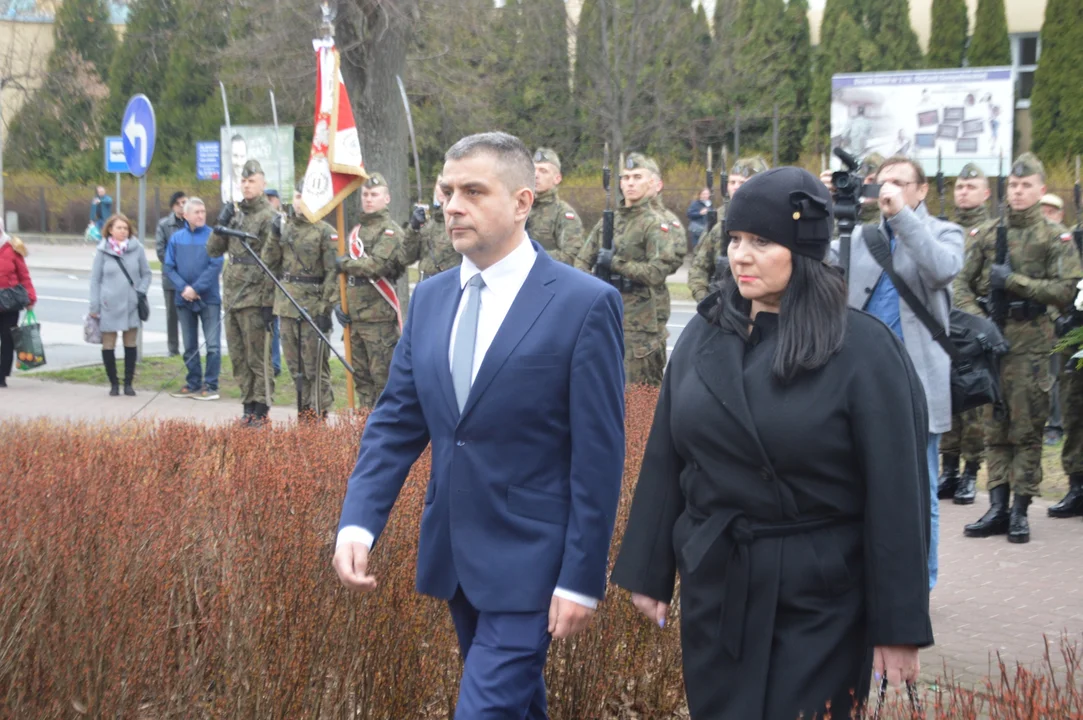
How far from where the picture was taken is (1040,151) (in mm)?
32344

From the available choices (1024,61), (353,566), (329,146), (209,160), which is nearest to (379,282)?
(329,146)

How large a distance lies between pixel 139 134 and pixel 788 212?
14254 millimetres

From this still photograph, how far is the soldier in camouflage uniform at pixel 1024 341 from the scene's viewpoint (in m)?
8.23

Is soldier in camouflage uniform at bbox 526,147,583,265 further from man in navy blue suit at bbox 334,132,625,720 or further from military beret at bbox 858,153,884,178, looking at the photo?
man in navy blue suit at bbox 334,132,625,720

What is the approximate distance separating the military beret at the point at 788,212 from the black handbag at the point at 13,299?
44.5 ft

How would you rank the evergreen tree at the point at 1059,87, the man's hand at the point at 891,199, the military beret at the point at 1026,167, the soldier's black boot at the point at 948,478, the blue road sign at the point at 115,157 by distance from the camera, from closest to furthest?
the man's hand at the point at 891,199 < the military beret at the point at 1026,167 < the soldier's black boot at the point at 948,478 < the blue road sign at the point at 115,157 < the evergreen tree at the point at 1059,87

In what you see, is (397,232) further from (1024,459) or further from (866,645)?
(866,645)

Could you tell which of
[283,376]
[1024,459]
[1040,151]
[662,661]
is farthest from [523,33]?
[662,661]

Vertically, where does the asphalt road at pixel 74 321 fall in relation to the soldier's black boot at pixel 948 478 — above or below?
below

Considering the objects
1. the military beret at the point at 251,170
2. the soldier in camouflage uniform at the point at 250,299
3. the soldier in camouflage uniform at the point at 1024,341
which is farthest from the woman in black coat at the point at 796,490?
the military beret at the point at 251,170

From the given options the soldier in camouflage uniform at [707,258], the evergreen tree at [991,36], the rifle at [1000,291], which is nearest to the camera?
the rifle at [1000,291]

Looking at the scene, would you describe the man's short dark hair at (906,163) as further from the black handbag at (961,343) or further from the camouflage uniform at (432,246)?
the camouflage uniform at (432,246)

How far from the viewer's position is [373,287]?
11672 millimetres

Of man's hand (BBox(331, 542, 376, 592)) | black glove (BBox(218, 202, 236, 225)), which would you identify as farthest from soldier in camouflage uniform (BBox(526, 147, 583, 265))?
man's hand (BBox(331, 542, 376, 592))
